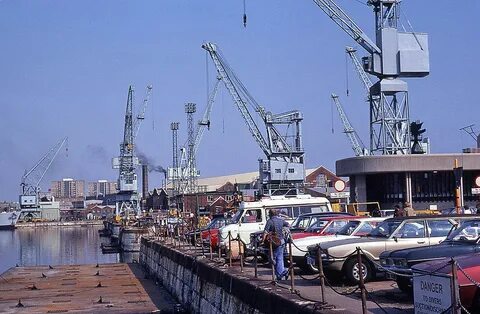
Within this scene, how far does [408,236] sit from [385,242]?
0.57 metres

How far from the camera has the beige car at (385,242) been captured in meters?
17.0

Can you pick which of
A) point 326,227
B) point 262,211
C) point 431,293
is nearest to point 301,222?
point 262,211

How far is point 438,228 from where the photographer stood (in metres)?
17.4

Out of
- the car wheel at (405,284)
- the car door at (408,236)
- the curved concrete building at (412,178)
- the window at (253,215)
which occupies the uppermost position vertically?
the curved concrete building at (412,178)

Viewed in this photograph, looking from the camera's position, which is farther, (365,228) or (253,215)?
(253,215)

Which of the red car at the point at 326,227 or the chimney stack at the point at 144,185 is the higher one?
the chimney stack at the point at 144,185

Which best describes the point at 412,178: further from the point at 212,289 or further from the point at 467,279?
the point at 467,279

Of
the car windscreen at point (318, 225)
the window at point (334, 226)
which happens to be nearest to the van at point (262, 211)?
the car windscreen at point (318, 225)

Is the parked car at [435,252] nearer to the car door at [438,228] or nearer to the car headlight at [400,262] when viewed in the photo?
the car headlight at [400,262]

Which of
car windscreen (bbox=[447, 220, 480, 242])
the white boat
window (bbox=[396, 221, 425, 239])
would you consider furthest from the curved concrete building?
the white boat

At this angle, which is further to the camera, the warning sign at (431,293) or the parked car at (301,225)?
the parked car at (301,225)

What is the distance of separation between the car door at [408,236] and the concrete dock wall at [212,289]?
11.0ft

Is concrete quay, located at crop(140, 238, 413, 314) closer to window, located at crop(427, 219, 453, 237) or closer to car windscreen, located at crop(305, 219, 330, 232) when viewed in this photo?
window, located at crop(427, 219, 453, 237)

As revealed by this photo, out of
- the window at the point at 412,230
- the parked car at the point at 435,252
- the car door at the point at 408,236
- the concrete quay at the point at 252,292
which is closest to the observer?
the concrete quay at the point at 252,292
